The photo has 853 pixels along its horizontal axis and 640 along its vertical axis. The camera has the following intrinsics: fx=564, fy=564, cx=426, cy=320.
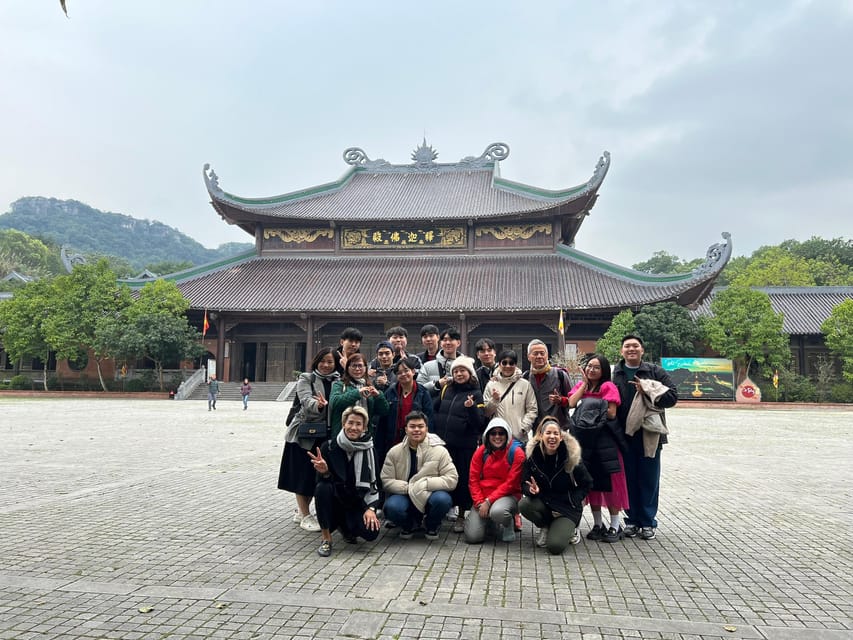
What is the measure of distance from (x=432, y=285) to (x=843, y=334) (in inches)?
678

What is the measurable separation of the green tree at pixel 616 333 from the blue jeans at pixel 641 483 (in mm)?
17684

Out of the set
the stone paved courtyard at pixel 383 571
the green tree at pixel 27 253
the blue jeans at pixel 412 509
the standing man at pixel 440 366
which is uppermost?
the green tree at pixel 27 253

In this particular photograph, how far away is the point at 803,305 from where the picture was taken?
27484 millimetres

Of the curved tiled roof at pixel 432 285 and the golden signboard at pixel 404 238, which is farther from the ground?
the golden signboard at pixel 404 238

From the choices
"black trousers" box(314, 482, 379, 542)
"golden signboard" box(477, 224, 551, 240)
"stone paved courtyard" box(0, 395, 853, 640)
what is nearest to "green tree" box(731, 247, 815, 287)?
"golden signboard" box(477, 224, 551, 240)

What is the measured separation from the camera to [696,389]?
2247 centimetres

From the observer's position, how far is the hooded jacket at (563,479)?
4199mm

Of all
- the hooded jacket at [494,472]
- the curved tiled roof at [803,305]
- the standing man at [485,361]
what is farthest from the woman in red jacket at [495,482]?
the curved tiled roof at [803,305]

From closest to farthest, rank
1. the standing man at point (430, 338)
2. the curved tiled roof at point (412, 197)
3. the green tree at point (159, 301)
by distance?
the standing man at point (430, 338)
the green tree at point (159, 301)
the curved tiled roof at point (412, 197)

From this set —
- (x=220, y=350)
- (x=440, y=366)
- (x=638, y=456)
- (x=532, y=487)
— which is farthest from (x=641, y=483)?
(x=220, y=350)

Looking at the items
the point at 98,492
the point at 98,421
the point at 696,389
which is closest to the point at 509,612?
the point at 98,492

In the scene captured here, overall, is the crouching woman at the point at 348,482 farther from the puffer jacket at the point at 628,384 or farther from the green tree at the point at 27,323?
the green tree at the point at 27,323

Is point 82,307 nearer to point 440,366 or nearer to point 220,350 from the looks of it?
point 220,350

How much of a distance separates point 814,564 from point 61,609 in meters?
4.74
